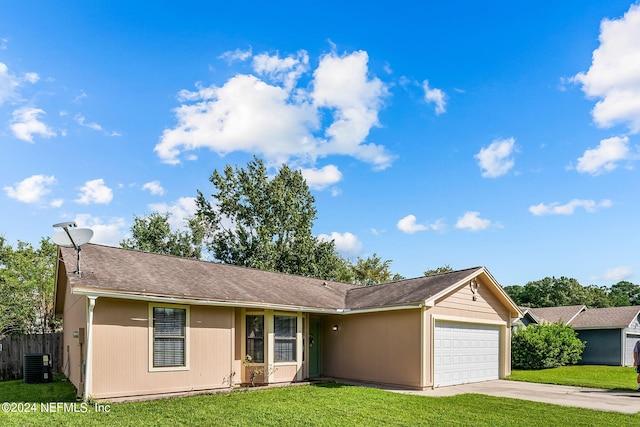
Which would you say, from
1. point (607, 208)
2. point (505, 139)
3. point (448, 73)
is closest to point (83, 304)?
point (448, 73)

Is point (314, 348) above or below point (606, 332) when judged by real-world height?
above

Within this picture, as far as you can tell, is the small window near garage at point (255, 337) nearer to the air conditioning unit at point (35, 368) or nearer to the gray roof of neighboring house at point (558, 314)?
the air conditioning unit at point (35, 368)

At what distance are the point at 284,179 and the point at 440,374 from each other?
21777 mm

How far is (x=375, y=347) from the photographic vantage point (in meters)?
14.5

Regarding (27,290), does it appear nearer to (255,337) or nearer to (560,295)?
(255,337)

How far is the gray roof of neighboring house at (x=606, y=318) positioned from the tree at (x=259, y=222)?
1515cm

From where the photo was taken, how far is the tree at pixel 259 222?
3152 centimetres

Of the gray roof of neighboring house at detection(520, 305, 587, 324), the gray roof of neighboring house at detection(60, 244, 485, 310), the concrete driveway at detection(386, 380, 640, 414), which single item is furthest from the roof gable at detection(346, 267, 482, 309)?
the gray roof of neighboring house at detection(520, 305, 587, 324)

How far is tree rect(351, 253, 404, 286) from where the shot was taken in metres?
37.9

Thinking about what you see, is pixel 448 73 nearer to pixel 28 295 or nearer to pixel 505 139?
pixel 505 139

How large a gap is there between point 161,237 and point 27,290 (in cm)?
1424

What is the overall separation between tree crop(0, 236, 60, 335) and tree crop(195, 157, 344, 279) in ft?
39.7

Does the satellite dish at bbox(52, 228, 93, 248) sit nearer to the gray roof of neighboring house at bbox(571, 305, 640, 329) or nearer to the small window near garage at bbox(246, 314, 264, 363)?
the small window near garage at bbox(246, 314, 264, 363)

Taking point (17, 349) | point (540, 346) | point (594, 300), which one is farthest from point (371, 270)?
point (594, 300)
